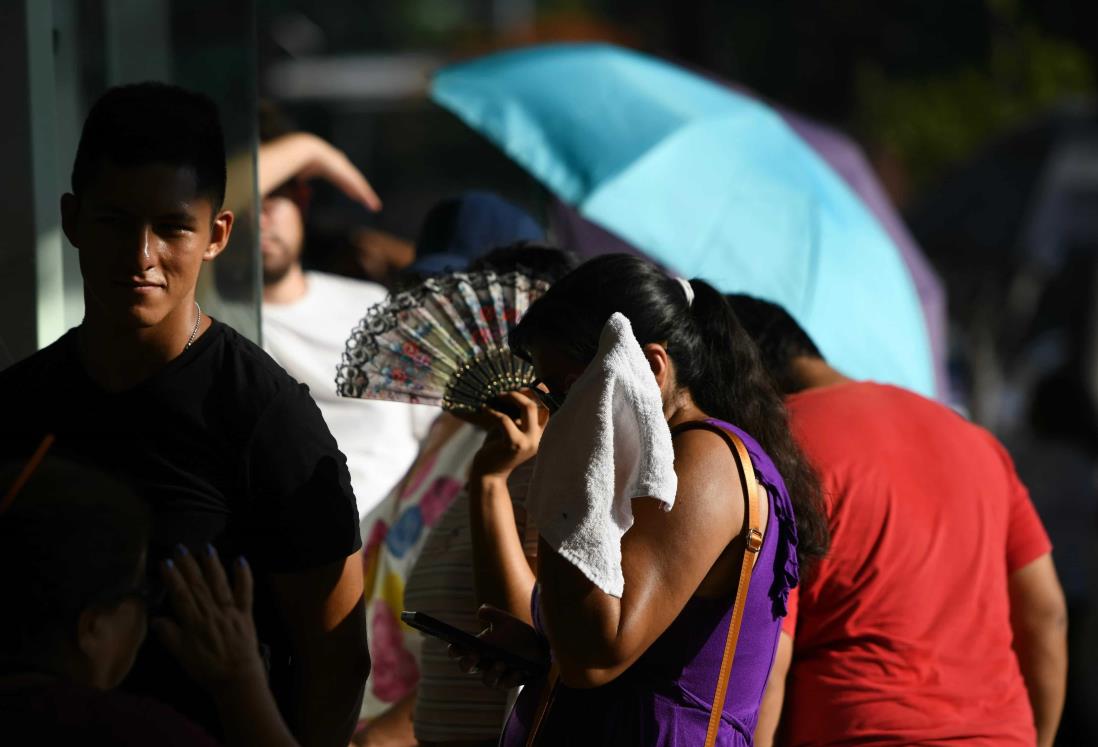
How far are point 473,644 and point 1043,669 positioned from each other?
1691mm

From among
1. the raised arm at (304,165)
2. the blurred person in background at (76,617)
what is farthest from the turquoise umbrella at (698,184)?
the blurred person in background at (76,617)

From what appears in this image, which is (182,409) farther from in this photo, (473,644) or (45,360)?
(473,644)

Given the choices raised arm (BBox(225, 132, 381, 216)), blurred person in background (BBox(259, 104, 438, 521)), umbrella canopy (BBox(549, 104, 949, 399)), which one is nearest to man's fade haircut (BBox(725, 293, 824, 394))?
blurred person in background (BBox(259, 104, 438, 521))

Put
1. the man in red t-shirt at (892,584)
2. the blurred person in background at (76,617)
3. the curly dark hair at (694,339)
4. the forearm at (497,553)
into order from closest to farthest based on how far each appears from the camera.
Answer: the blurred person in background at (76,617), the curly dark hair at (694,339), the forearm at (497,553), the man in red t-shirt at (892,584)

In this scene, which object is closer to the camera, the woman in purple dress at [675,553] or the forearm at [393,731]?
the woman in purple dress at [675,553]

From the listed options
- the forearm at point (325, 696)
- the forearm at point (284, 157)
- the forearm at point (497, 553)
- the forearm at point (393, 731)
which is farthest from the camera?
the forearm at point (284, 157)

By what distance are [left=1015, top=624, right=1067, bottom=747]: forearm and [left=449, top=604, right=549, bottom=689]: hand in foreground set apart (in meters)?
1.50

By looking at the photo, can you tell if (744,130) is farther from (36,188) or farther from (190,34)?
(36,188)

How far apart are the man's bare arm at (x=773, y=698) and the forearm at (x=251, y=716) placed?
4.09ft

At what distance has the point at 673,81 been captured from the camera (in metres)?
5.03

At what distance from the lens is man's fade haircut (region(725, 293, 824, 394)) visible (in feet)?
11.0

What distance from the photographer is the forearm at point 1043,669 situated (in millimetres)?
3559

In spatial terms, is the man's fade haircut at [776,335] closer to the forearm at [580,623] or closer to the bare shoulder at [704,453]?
the bare shoulder at [704,453]

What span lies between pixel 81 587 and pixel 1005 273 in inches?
366
